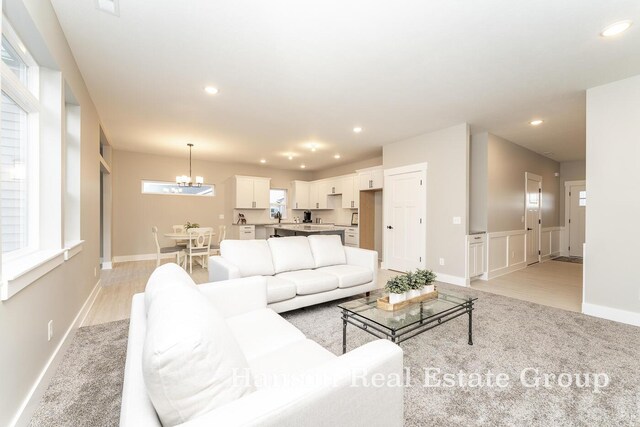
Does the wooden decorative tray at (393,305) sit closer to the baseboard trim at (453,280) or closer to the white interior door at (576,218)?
the baseboard trim at (453,280)

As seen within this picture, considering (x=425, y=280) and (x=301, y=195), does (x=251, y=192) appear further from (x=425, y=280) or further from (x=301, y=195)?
(x=425, y=280)

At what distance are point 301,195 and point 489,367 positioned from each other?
6.99m

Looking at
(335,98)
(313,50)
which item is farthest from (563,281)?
(313,50)

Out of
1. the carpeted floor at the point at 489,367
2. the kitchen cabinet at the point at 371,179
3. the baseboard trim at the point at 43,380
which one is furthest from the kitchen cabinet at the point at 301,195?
the baseboard trim at the point at 43,380

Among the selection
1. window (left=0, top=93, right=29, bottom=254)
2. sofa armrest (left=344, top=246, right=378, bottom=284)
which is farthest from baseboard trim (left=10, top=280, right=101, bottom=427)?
sofa armrest (left=344, top=246, right=378, bottom=284)

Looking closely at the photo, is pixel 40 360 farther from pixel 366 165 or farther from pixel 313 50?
pixel 366 165

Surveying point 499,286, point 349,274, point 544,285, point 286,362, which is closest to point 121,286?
point 349,274

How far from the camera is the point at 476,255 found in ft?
15.3

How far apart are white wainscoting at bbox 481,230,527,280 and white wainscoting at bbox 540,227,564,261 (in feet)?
4.08

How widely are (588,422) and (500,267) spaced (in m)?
4.11

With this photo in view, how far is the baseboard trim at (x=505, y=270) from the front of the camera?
195 inches

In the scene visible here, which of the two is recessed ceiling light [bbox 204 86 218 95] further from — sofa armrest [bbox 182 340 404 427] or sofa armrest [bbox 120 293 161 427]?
sofa armrest [bbox 182 340 404 427]

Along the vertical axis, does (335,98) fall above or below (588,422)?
above

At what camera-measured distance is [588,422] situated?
1.52 metres
